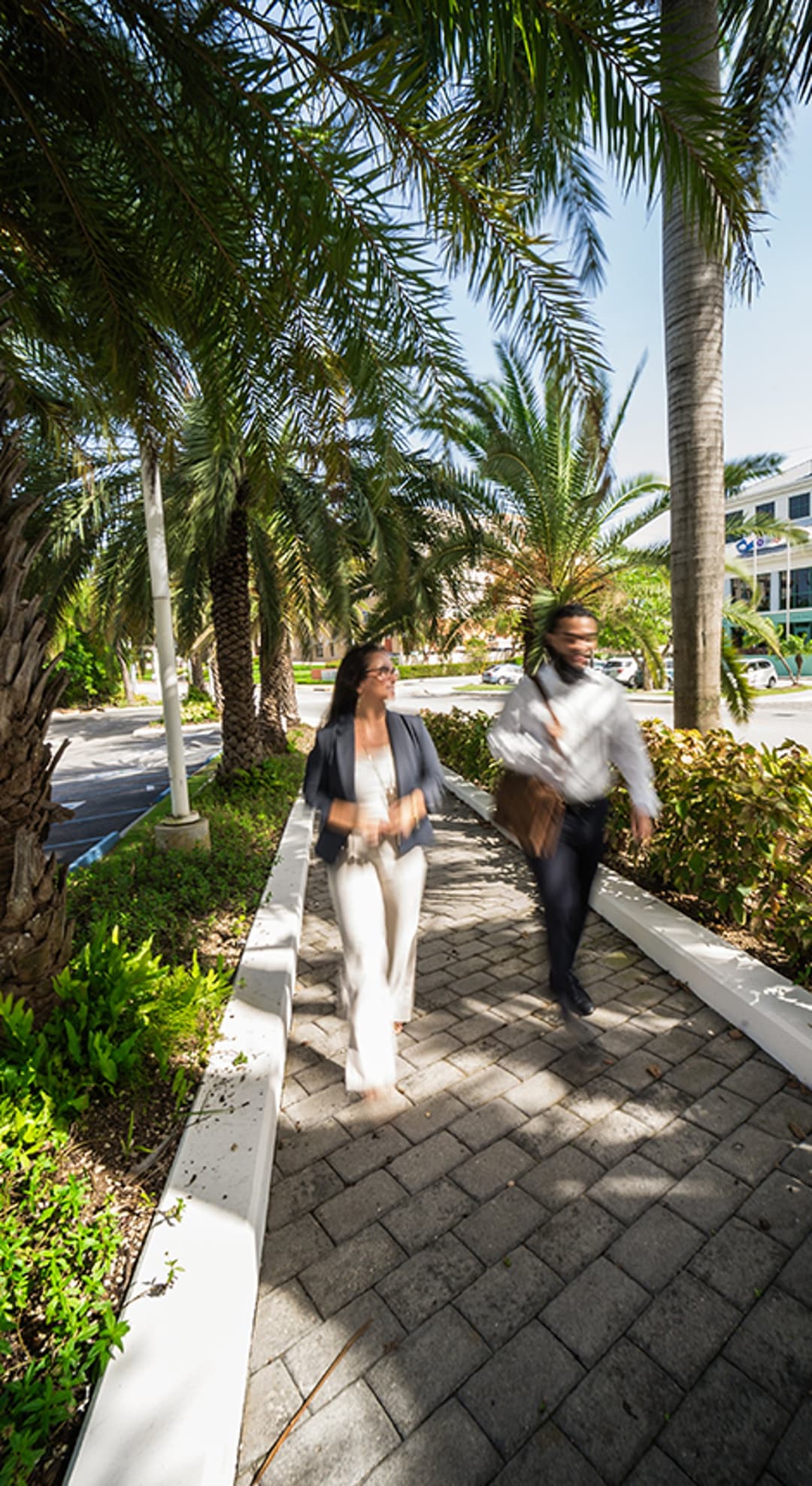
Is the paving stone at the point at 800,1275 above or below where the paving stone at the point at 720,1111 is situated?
below

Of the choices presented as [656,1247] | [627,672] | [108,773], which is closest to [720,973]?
[656,1247]

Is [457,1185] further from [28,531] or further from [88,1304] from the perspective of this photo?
[28,531]

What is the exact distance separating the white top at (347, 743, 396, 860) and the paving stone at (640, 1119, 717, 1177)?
1.60 meters

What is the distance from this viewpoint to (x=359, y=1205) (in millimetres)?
2371

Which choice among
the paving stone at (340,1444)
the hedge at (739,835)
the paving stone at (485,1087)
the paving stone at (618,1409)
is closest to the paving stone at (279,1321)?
the paving stone at (340,1444)

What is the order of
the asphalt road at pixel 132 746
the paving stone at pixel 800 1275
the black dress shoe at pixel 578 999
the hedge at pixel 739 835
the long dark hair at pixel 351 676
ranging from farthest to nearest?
1. the asphalt road at pixel 132 746
2. the hedge at pixel 739 835
3. the black dress shoe at pixel 578 999
4. the long dark hair at pixel 351 676
5. the paving stone at pixel 800 1275

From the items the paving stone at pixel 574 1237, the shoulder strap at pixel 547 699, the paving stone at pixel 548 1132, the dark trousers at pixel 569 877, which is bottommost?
the paving stone at pixel 574 1237

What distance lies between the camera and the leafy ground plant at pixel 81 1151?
1.63 metres

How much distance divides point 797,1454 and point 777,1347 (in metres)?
0.24

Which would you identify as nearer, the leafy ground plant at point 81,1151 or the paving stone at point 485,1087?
the leafy ground plant at point 81,1151

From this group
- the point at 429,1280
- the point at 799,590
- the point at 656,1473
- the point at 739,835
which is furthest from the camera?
the point at 799,590

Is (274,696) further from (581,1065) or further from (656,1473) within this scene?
(656,1473)

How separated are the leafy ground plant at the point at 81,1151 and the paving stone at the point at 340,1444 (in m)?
0.51

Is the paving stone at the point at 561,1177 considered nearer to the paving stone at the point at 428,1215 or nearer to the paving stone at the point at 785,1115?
the paving stone at the point at 428,1215
